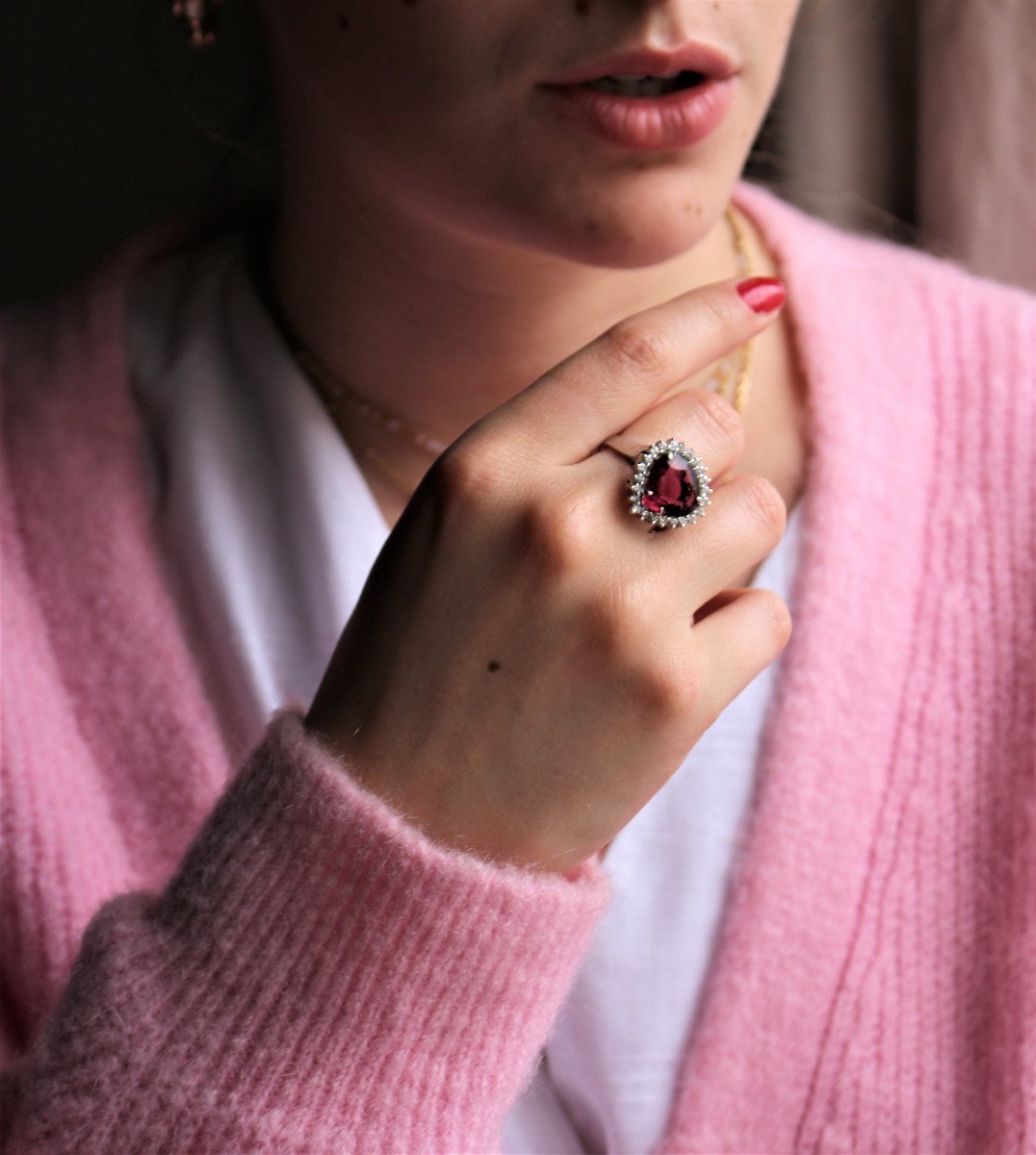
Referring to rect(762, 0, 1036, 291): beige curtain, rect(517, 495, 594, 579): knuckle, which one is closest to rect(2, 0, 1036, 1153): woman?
rect(517, 495, 594, 579): knuckle

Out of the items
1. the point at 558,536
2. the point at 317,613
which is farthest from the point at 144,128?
the point at 558,536

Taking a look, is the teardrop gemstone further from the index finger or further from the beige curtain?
the beige curtain

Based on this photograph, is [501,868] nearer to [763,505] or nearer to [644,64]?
[763,505]

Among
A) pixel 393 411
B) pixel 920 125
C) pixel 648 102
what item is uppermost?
pixel 648 102

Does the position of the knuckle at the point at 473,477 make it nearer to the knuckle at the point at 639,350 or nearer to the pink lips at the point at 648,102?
the knuckle at the point at 639,350

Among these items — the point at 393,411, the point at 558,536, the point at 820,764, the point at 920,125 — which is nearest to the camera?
the point at 558,536

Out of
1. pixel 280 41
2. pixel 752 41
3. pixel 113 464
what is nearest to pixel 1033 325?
pixel 752 41

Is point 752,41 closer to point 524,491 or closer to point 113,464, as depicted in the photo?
point 524,491
